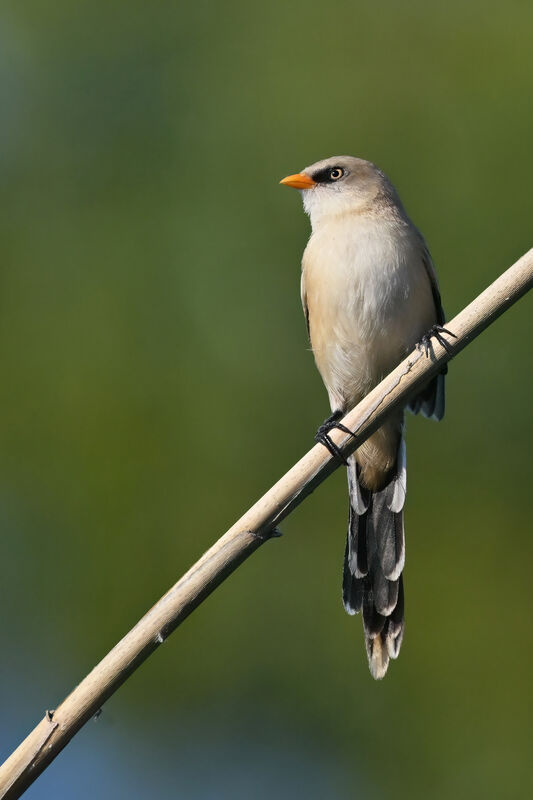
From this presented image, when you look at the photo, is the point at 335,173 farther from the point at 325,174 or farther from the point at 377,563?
the point at 377,563

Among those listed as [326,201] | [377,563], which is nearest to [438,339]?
[377,563]

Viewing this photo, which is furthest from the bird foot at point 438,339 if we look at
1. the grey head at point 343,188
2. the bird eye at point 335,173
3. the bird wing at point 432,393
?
the bird eye at point 335,173

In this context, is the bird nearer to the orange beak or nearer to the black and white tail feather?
the black and white tail feather

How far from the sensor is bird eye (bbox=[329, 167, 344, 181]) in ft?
17.3

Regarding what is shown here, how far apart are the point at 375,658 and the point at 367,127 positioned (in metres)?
4.63

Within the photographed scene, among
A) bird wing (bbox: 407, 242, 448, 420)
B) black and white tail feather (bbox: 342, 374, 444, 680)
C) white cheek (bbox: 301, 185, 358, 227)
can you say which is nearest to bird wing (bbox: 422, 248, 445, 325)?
bird wing (bbox: 407, 242, 448, 420)

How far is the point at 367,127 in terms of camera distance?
25.7 feet

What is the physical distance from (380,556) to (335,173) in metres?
1.87

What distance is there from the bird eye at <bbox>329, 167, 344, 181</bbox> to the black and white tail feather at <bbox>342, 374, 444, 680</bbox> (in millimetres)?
1096

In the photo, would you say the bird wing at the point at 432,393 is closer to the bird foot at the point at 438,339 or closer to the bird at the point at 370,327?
the bird at the point at 370,327

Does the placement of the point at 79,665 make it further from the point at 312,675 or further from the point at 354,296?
the point at 354,296

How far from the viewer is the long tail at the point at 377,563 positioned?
429 centimetres

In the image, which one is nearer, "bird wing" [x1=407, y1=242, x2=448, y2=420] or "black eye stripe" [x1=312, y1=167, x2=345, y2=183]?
"bird wing" [x1=407, y1=242, x2=448, y2=420]

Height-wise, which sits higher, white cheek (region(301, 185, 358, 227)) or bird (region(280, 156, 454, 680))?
white cheek (region(301, 185, 358, 227))
